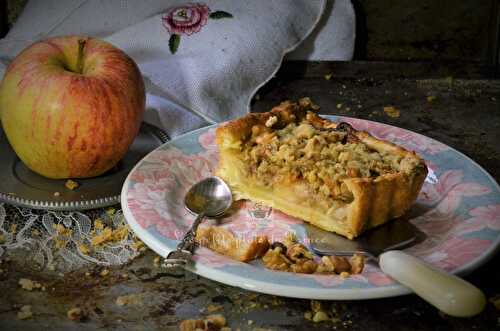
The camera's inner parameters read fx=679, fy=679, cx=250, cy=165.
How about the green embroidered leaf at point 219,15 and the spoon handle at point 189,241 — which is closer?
the spoon handle at point 189,241

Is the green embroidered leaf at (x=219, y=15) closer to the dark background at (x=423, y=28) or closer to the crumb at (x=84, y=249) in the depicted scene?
the dark background at (x=423, y=28)

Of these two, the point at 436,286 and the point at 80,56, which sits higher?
the point at 80,56

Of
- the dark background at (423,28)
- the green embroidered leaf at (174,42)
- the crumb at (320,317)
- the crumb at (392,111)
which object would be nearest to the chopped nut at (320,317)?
the crumb at (320,317)

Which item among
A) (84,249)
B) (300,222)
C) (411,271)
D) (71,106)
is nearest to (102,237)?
(84,249)

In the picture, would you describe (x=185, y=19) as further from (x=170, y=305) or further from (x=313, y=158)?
(x=170, y=305)

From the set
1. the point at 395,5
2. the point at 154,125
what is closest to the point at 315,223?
the point at 154,125
